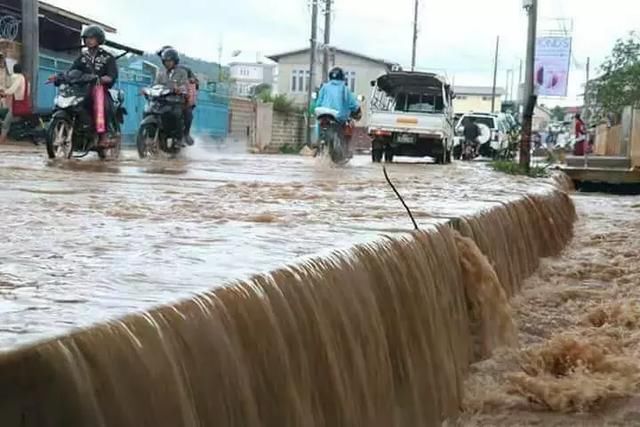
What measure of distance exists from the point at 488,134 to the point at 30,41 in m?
18.2

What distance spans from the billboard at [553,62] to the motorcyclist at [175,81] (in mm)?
16038

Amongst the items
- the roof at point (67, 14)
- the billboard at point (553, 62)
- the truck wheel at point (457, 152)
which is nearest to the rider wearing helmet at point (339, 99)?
the roof at point (67, 14)

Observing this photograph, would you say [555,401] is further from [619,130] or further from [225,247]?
[619,130]

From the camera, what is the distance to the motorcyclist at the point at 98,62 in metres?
11.7

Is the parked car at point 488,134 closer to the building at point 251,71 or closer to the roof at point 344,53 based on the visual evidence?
the roof at point 344,53

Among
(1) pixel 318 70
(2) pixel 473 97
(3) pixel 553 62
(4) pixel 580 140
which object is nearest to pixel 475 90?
(2) pixel 473 97

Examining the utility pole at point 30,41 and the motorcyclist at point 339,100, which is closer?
the motorcyclist at point 339,100

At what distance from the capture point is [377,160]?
2078 centimetres

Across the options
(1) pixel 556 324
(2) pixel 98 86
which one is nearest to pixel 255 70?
(2) pixel 98 86

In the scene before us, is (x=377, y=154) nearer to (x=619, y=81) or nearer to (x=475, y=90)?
(x=619, y=81)

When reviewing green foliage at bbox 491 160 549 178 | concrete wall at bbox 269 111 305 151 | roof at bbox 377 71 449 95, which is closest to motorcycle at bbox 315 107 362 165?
green foliage at bbox 491 160 549 178

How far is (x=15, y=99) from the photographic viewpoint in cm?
1733

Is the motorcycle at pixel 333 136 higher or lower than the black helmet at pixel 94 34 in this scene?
lower

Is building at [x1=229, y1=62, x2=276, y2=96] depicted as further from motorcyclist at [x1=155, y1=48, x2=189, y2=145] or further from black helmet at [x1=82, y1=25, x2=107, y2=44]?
black helmet at [x1=82, y1=25, x2=107, y2=44]
